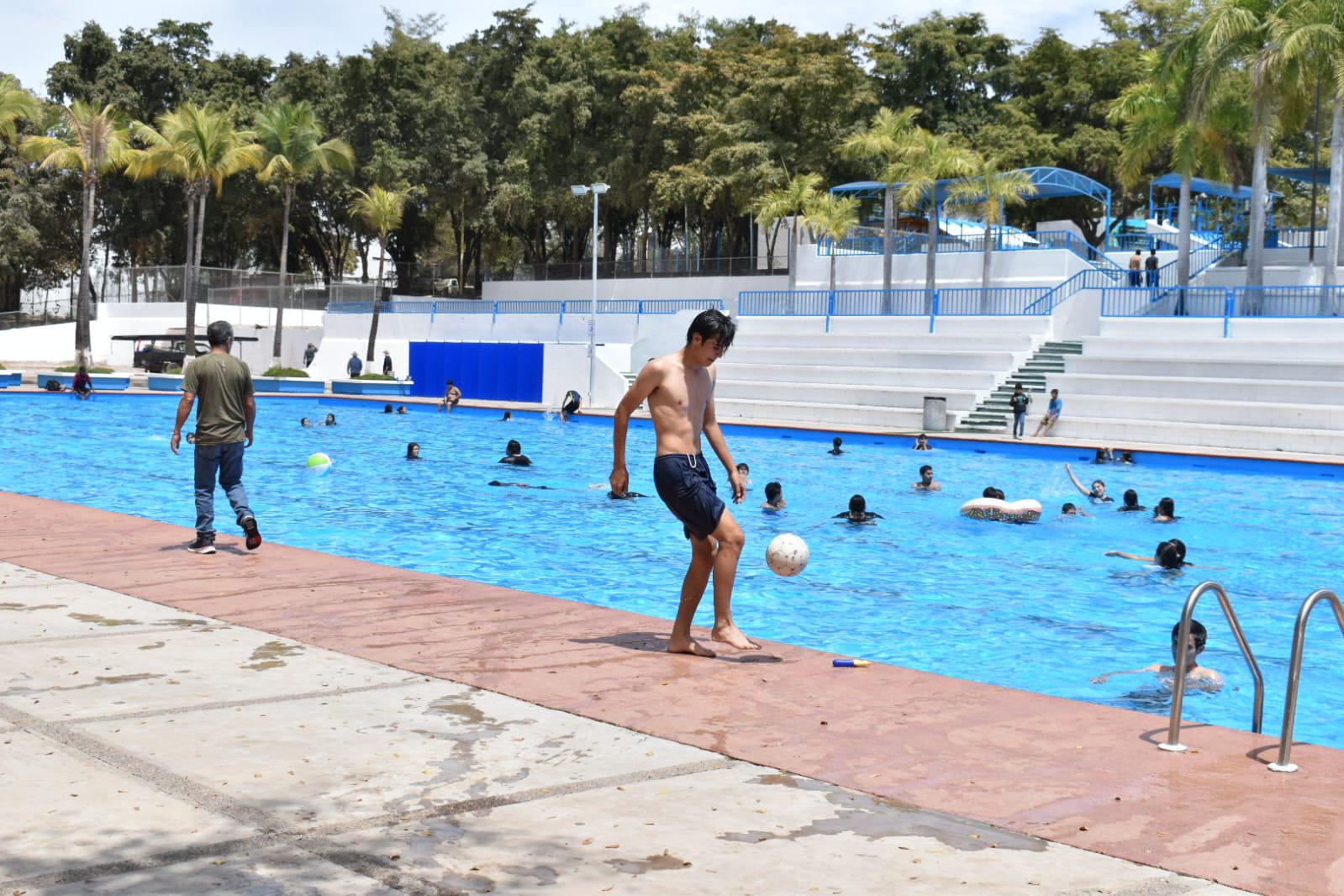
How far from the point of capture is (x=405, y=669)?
686 cm

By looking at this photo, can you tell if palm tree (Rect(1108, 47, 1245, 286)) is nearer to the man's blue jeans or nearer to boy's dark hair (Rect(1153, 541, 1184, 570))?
boy's dark hair (Rect(1153, 541, 1184, 570))

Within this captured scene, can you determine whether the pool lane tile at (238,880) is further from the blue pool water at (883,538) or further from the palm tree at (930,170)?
the palm tree at (930,170)

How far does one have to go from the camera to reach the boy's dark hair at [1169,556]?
13891mm

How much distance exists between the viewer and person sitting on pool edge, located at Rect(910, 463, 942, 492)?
2094 centimetres

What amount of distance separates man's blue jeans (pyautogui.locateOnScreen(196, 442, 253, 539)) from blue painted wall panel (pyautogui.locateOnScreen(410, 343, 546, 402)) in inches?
1299

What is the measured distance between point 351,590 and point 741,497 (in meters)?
3.34

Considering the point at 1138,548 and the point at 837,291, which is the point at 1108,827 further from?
the point at 837,291

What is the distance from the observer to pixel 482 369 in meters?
46.2

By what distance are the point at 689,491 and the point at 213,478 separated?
5719 mm

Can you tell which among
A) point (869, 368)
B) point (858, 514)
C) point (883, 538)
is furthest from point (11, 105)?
point (883, 538)

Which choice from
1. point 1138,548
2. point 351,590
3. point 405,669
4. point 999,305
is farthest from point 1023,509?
point 999,305

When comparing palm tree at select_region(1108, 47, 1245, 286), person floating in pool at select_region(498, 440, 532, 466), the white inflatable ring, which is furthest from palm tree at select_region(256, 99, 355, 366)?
the white inflatable ring

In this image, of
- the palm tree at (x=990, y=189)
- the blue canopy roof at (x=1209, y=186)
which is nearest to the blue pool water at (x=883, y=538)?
the palm tree at (x=990, y=189)

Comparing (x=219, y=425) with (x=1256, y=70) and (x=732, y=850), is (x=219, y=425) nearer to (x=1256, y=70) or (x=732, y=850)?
(x=732, y=850)
